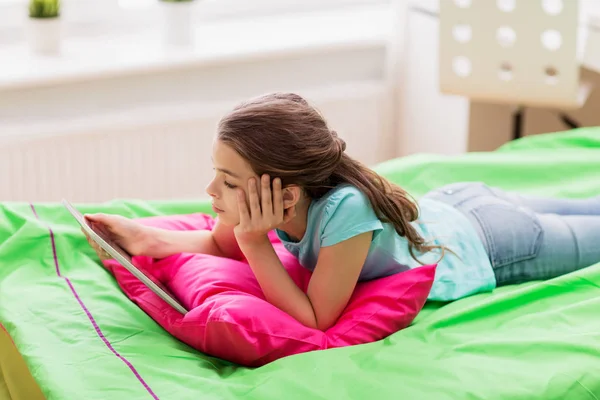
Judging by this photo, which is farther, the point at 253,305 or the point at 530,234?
the point at 530,234

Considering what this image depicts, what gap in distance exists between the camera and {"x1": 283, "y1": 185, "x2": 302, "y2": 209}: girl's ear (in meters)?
1.44

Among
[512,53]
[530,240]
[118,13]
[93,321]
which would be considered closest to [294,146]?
[93,321]

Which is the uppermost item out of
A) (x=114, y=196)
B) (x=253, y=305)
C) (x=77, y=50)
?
(x=77, y=50)

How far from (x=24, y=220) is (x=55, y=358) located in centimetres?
46

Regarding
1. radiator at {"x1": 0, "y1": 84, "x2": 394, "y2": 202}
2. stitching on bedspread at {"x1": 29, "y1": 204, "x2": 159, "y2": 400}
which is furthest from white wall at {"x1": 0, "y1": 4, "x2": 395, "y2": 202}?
stitching on bedspread at {"x1": 29, "y1": 204, "x2": 159, "y2": 400}

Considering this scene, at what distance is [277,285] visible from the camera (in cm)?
145

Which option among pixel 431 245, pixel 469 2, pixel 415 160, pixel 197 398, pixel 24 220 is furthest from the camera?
pixel 469 2

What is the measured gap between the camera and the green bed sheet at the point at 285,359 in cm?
129

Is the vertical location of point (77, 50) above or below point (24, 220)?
above

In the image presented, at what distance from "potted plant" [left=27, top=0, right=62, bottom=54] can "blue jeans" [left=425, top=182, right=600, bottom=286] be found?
55.6 inches

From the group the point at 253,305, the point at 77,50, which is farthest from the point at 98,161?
the point at 253,305

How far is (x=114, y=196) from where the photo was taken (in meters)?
2.63

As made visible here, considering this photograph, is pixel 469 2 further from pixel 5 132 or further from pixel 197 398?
pixel 197 398

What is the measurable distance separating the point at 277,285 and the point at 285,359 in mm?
139
